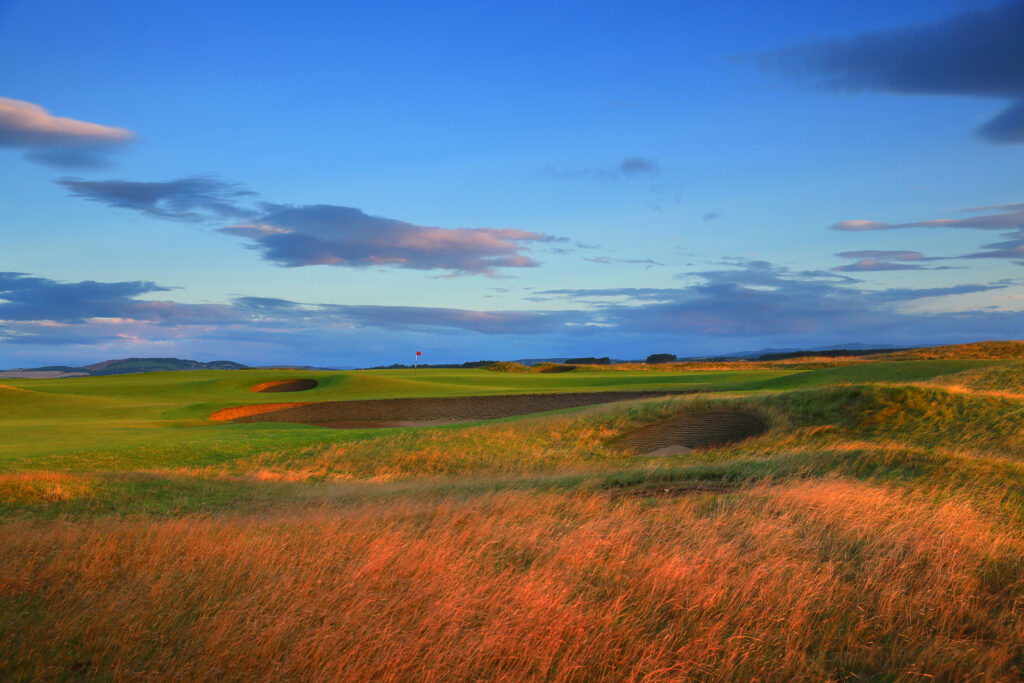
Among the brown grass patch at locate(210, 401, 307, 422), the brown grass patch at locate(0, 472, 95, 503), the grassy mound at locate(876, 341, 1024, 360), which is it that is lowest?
the brown grass patch at locate(210, 401, 307, 422)

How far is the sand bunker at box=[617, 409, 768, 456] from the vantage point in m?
23.9

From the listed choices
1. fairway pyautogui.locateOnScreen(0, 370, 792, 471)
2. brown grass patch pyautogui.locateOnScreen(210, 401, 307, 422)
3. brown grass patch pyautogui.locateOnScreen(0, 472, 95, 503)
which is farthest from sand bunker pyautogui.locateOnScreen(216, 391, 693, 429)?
brown grass patch pyautogui.locateOnScreen(0, 472, 95, 503)

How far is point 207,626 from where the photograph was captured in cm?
571

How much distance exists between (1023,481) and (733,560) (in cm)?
885

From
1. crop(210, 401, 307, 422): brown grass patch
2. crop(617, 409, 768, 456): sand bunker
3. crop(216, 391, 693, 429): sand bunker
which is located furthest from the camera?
crop(210, 401, 307, 422): brown grass patch

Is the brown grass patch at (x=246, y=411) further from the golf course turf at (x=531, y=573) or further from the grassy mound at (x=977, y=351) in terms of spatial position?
the grassy mound at (x=977, y=351)

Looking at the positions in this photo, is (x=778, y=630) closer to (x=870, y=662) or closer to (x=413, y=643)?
(x=870, y=662)

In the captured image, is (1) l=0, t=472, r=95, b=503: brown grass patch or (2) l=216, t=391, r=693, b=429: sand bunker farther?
(2) l=216, t=391, r=693, b=429: sand bunker

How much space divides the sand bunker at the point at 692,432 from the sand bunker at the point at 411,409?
37.4ft

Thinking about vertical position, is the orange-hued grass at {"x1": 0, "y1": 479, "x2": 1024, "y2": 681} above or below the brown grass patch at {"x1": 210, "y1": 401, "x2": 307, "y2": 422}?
above

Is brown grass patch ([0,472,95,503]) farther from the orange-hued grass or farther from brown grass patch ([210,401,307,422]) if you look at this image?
brown grass patch ([210,401,307,422])

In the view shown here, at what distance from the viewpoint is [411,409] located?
124 ft

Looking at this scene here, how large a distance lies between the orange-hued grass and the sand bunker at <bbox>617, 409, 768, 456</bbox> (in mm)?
14171

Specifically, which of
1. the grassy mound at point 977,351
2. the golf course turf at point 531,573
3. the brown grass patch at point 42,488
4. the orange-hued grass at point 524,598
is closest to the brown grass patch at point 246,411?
the golf course turf at point 531,573
